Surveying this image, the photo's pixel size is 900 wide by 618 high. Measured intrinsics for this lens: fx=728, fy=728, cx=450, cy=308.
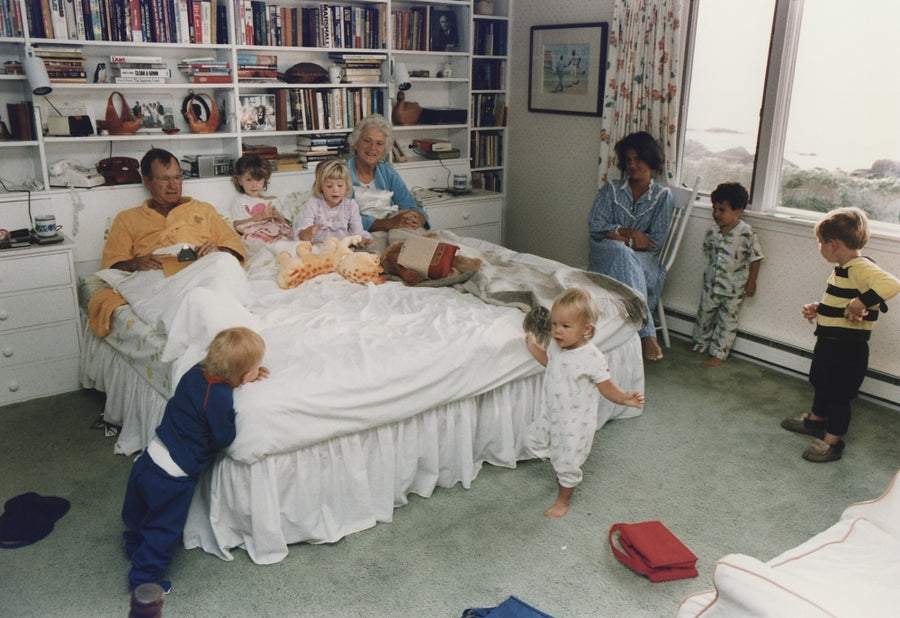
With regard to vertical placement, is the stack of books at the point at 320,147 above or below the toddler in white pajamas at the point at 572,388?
above

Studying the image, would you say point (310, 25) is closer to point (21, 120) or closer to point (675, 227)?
point (21, 120)

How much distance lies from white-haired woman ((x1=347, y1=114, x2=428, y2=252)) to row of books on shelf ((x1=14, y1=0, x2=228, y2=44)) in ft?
2.94

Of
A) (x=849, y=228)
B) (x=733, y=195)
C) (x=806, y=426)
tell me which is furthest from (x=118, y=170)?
(x=806, y=426)

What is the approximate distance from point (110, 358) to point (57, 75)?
55.7 inches

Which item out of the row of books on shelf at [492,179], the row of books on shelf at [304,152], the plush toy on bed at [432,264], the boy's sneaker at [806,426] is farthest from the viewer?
the row of books on shelf at [492,179]

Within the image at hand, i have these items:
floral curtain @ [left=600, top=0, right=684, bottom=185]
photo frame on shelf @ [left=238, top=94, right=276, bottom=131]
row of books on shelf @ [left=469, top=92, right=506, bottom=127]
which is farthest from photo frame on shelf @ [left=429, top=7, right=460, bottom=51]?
photo frame on shelf @ [left=238, top=94, right=276, bottom=131]

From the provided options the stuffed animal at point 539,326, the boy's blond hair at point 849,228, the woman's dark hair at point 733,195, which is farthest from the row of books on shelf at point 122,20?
the boy's blond hair at point 849,228

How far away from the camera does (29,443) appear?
9.78ft

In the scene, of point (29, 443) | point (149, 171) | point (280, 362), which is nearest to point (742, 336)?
point (280, 362)

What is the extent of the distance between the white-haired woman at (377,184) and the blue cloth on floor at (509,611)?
232 cm

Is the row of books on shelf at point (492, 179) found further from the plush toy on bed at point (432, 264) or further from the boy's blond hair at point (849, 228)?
the boy's blond hair at point (849, 228)

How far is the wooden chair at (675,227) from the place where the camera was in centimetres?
399

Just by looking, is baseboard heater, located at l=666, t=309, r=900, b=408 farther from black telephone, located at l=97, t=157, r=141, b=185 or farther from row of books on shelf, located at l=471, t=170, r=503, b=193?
Result: black telephone, located at l=97, t=157, r=141, b=185

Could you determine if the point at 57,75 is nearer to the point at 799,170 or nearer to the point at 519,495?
the point at 519,495
